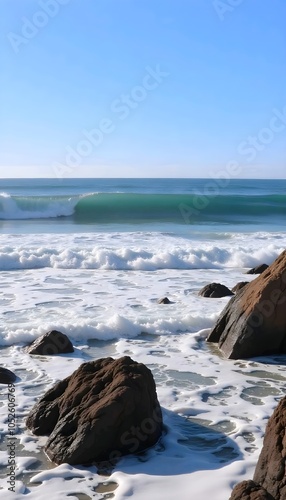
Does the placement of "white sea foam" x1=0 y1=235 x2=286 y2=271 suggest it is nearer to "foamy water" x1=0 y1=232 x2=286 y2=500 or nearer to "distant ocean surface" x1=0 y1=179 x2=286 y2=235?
"foamy water" x1=0 y1=232 x2=286 y2=500

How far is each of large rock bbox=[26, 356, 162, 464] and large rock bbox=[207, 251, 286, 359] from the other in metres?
2.18

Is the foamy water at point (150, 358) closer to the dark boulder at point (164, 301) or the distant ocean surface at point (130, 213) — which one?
the dark boulder at point (164, 301)

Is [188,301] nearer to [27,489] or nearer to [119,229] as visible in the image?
[27,489]

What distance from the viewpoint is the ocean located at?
409cm

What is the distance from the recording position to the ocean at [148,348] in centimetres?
409

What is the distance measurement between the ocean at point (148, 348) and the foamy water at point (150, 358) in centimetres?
1

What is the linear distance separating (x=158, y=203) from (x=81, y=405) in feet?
92.1

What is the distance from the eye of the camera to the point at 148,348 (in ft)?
23.6

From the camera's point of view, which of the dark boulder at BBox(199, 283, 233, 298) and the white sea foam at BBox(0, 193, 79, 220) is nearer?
the dark boulder at BBox(199, 283, 233, 298)

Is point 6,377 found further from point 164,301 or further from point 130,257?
point 130,257

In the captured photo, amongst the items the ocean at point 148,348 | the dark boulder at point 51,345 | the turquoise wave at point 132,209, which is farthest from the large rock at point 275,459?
the turquoise wave at point 132,209

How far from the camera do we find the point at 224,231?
21703 mm

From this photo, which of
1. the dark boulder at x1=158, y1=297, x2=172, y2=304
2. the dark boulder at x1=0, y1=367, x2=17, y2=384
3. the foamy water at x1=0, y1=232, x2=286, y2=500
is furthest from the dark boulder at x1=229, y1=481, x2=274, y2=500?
the dark boulder at x1=158, y1=297, x2=172, y2=304

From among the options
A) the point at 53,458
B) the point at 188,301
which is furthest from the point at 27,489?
the point at 188,301
